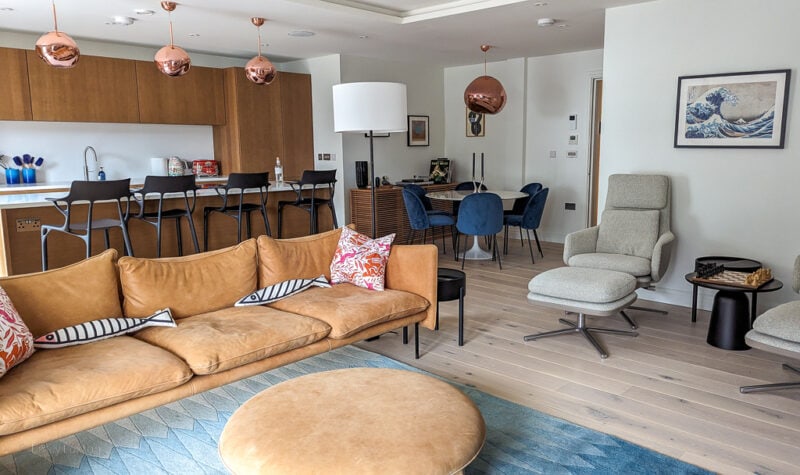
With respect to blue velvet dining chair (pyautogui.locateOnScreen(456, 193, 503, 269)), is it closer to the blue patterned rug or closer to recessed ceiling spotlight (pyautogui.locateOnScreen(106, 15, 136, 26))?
the blue patterned rug

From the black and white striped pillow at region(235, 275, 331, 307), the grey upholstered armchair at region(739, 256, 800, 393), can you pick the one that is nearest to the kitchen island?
the black and white striped pillow at region(235, 275, 331, 307)

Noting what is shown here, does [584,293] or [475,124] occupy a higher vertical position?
[475,124]

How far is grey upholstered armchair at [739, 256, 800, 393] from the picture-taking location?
275cm

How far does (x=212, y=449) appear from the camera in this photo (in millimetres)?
2484

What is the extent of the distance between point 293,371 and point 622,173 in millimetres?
3200

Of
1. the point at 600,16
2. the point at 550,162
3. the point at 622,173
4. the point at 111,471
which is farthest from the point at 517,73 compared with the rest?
the point at 111,471

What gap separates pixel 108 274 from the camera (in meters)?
2.80

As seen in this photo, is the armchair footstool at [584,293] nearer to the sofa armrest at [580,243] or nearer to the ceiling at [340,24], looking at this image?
the sofa armrest at [580,243]

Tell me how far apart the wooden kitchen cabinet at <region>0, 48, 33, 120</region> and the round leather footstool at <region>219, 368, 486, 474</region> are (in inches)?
199

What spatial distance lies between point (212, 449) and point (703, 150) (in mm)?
3968

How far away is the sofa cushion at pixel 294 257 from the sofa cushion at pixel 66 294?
2.64 feet

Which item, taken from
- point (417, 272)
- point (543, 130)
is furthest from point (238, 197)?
point (543, 130)

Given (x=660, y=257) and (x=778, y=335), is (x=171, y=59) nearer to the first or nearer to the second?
(x=660, y=257)

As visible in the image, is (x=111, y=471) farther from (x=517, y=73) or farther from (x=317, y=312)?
(x=517, y=73)
